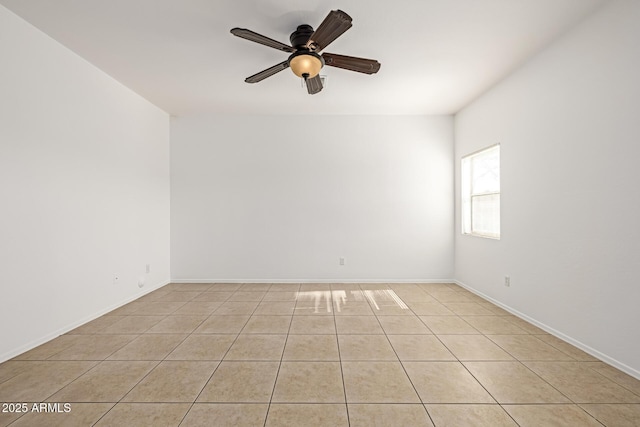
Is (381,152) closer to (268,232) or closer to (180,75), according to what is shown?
(268,232)

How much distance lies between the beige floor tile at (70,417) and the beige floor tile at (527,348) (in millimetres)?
2985

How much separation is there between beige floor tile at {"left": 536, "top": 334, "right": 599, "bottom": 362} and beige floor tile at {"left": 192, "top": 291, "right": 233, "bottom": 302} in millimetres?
3617

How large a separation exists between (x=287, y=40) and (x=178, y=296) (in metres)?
3.56

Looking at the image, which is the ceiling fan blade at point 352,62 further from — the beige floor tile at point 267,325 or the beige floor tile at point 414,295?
the beige floor tile at point 414,295

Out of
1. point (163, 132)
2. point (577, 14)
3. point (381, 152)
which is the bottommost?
point (381, 152)

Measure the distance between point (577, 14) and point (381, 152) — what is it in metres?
2.73

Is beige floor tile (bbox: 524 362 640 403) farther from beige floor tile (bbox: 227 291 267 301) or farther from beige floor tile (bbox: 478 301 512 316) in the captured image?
beige floor tile (bbox: 227 291 267 301)

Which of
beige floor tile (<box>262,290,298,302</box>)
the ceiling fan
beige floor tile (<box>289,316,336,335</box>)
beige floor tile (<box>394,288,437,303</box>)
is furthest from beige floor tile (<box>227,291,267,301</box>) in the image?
the ceiling fan

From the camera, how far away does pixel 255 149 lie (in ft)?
15.7

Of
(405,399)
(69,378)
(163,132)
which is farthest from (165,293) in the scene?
(405,399)

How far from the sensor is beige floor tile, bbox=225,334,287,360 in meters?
2.35

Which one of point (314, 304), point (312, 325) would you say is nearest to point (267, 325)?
point (312, 325)

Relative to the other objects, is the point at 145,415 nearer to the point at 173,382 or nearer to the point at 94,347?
the point at 173,382

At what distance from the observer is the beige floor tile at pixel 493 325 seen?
2.82 meters
